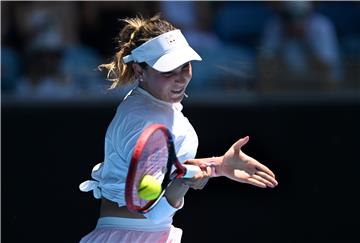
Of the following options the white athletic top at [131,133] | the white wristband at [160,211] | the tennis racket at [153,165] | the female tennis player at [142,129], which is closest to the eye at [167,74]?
the female tennis player at [142,129]

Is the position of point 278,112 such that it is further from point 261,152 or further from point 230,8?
point 230,8

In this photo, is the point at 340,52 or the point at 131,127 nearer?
the point at 131,127

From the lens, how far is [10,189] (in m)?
5.43

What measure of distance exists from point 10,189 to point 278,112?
1.62 meters

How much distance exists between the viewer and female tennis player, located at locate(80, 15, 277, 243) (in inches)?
129

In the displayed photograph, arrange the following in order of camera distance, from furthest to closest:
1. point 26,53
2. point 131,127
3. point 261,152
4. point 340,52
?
point 26,53 → point 340,52 → point 261,152 → point 131,127

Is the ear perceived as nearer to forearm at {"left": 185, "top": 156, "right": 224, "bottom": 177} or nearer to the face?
the face

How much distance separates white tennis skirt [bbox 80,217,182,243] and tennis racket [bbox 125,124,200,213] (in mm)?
296

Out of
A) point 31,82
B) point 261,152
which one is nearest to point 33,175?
point 31,82

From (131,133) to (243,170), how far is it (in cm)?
42

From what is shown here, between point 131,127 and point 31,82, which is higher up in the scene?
point 131,127

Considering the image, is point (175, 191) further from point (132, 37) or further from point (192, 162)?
point (132, 37)

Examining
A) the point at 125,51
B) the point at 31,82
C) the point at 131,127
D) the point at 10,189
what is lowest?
the point at 10,189

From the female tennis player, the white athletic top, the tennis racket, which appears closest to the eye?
the female tennis player
